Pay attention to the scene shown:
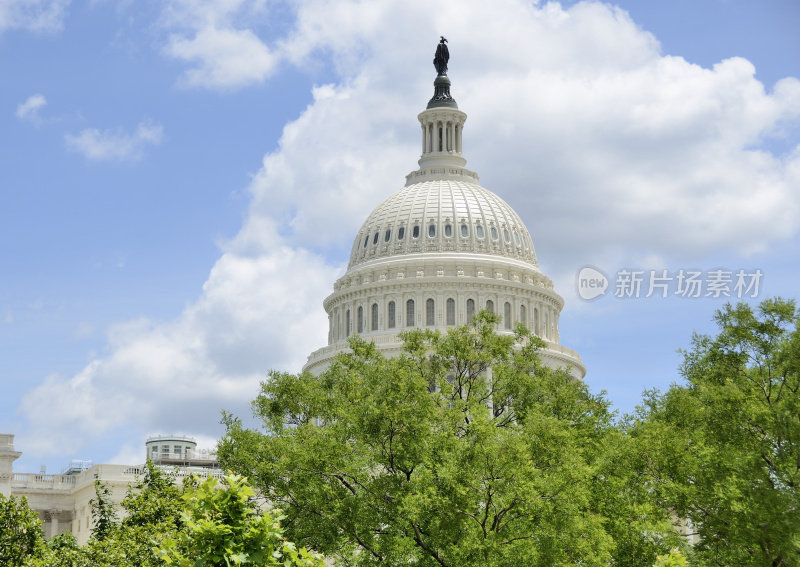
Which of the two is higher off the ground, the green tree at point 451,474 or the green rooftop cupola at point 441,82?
the green rooftop cupola at point 441,82

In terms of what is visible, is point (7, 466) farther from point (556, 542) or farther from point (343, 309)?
point (556, 542)

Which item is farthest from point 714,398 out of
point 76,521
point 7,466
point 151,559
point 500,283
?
point 500,283

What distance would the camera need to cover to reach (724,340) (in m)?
46.8

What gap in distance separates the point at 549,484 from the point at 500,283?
86.5 metres

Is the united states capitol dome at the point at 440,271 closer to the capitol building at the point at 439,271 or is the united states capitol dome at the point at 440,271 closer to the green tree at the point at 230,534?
the capitol building at the point at 439,271

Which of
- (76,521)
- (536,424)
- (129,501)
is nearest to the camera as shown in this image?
(129,501)

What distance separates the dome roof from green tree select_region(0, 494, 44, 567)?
319 ft

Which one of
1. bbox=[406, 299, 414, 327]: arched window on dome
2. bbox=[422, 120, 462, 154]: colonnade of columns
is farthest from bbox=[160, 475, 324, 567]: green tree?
bbox=[422, 120, 462, 154]: colonnade of columns

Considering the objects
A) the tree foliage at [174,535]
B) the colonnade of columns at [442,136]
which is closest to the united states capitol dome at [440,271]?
the colonnade of columns at [442,136]

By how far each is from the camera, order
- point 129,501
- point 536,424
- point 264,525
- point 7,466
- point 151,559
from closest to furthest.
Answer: point 264,525 → point 151,559 → point 129,501 → point 536,424 → point 7,466

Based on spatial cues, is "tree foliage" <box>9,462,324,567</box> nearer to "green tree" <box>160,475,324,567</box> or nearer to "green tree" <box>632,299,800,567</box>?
"green tree" <box>160,475,324,567</box>

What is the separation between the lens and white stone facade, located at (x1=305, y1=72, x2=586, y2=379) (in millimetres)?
132000

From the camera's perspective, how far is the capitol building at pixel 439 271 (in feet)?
433

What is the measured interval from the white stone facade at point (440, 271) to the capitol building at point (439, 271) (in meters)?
0.11
